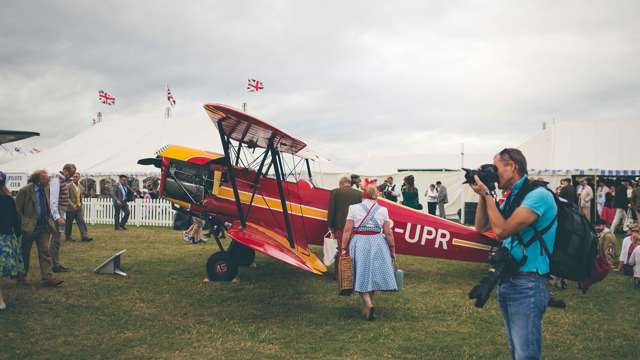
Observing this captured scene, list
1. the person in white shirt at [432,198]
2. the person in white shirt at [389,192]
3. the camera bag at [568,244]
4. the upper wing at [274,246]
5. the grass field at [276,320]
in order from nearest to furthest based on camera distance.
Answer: the camera bag at [568,244]
the grass field at [276,320]
the upper wing at [274,246]
the person in white shirt at [389,192]
the person in white shirt at [432,198]

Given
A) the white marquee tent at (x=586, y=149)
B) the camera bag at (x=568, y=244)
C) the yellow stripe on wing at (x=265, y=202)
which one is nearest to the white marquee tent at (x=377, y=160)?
the white marquee tent at (x=586, y=149)

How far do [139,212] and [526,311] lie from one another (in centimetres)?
1725

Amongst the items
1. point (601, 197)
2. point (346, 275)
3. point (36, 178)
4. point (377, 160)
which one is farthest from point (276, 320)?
point (377, 160)

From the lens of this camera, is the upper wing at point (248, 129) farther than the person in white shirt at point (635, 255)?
No

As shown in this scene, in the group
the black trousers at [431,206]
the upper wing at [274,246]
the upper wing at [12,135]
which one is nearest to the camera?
the upper wing at [12,135]

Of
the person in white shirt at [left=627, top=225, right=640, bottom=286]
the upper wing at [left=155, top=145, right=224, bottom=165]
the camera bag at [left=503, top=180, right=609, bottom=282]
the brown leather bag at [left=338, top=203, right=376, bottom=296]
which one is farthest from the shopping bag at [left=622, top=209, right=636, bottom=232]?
the camera bag at [left=503, top=180, right=609, bottom=282]

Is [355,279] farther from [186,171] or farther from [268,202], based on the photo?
[186,171]

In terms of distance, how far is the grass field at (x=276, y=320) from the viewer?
492cm

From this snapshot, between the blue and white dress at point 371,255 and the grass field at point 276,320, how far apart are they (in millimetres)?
510

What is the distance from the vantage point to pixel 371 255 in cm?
579

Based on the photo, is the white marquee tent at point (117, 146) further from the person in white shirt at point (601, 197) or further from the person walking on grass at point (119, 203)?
the person in white shirt at point (601, 197)

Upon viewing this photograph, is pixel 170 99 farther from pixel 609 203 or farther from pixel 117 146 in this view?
pixel 609 203

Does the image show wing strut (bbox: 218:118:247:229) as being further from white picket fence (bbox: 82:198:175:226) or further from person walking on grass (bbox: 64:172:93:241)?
white picket fence (bbox: 82:198:175:226)

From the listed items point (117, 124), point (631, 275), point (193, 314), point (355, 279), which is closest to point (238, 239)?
point (193, 314)
